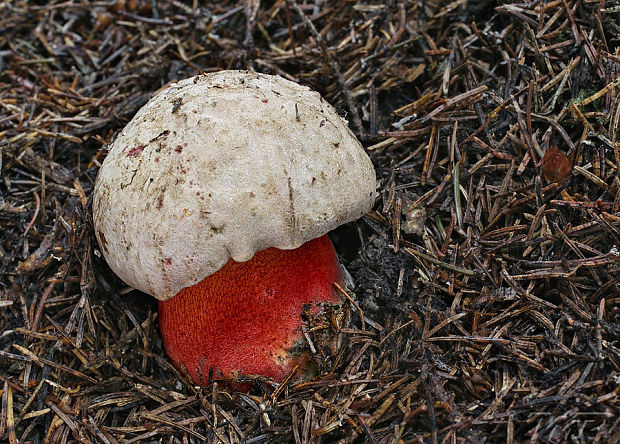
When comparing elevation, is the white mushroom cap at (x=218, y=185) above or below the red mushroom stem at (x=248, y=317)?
above

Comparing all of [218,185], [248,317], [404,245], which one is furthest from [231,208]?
[404,245]

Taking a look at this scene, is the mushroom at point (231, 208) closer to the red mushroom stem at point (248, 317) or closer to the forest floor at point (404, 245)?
the red mushroom stem at point (248, 317)

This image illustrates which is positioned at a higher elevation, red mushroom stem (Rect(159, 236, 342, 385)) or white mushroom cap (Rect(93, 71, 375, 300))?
white mushroom cap (Rect(93, 71, 375, 300))

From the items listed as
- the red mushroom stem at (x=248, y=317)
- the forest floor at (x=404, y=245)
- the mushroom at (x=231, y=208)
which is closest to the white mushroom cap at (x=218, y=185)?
the mushroom at (x=231, y=208)

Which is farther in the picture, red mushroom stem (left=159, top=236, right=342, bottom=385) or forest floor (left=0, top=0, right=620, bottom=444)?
red mushroom stem (left=159, top=236, right=342, bottom=385)

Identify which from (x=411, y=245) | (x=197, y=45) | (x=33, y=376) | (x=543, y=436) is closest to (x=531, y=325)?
(x=543, y=436)

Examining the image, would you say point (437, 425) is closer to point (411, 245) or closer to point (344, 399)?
point (344, 399)

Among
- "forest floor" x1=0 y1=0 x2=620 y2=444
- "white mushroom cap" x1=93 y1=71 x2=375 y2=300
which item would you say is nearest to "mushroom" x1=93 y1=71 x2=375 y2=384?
"white mushroom cap" x1=93 y1=71 x2=375 y2=300

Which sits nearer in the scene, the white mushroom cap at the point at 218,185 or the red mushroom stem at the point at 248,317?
the white mushroom cap at the point at 218,185

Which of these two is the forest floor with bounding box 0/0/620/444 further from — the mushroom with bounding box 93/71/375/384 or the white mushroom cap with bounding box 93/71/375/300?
the white mushroom cap with bounding box 93/71/375/300
